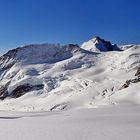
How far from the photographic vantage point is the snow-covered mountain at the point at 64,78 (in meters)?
52.3

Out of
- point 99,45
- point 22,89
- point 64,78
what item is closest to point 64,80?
point 64,78

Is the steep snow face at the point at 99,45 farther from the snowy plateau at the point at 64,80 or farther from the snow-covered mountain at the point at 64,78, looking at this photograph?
the snow-covered mountain at the point at 64,78

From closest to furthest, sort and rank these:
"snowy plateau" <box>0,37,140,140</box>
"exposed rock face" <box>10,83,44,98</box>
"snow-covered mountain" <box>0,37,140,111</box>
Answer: "snowy plateau" <box>0,37,140,140</box> < "snow-covered mountain" <box>0,37,140,111</box> < "exposed rock face" <box>10,83,44,98</box>

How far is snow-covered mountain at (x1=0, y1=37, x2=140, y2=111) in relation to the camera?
52.3 metres

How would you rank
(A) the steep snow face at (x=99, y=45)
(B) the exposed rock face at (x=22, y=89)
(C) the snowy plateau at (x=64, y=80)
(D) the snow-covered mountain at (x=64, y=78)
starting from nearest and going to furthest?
(C) the snowy plateau at (x=64, y=80)
(D) the snow-covered mountain at (x=64, y=78)
(B) the exposed rock face at (x=22, y=89)
(A) the steep snow face at (x=99, y=45)

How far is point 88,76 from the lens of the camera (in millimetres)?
68562

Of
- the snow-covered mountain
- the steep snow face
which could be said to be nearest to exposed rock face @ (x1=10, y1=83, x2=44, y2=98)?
the snow-covered mountain

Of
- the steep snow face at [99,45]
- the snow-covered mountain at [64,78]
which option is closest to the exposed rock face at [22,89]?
the snow-covered mountain at [64,78]

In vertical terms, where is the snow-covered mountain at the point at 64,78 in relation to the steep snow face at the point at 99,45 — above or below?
below

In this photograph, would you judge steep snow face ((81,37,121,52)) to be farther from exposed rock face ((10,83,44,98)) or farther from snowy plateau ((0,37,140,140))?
exposed rock face ((10,83,44,98))

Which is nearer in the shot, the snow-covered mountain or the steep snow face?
the snow-covered mountain

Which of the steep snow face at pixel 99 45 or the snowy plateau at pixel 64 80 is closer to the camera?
the snowy plateau at pixel 64 80

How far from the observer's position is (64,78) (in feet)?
234

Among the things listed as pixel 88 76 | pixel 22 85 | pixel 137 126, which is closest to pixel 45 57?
pixel 22 85
